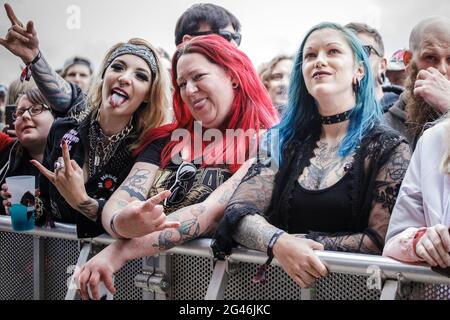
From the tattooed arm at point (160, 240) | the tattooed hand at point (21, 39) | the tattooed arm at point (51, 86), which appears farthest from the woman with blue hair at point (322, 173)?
the tattooed hand at point (21, 39)

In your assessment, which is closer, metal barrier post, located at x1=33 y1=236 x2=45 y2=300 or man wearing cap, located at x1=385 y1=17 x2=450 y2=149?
man wearing cap, located at x1=385 y1=17 x2=450 y2=149

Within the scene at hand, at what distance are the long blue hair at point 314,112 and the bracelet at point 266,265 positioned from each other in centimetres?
31

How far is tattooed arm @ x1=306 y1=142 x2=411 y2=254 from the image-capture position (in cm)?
147

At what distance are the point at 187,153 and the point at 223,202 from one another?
0.27 m

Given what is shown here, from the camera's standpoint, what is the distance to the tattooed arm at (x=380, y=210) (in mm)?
1470

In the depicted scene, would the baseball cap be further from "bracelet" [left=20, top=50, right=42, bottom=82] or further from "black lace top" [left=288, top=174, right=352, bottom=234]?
"bracelet" [left=20, top=50, right=42, bottom=82]

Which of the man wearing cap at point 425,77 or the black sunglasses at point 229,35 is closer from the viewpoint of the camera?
the man wearing cap at point 425,77

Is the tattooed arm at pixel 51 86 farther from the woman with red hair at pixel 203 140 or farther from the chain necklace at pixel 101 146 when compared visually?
the woman with red hair at pixel 203 140

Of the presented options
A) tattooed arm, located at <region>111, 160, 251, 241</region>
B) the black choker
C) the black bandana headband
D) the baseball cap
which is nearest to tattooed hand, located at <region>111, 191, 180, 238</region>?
tattooed arm, located at <region>111, 160, 251, 241</region>

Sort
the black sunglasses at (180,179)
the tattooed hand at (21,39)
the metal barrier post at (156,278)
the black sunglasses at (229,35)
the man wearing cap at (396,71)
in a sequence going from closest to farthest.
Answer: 1. the metal barrier post at (156,278)
2. the black sunglasses at (180,179)
3. the black sunglasses at (229,35)
4. the tattooed hand at (21,39)
5. the man wearing cap at (396,71)

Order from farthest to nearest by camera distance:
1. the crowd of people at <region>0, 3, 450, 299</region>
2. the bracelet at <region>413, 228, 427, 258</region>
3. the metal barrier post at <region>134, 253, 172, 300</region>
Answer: the metal barrier post at <region>134, 253, 172, 300</region> < the crowd of people at <region>0, 3, 450, 299</region> < the bracelet at <region>413, 228, 427, 258</region>

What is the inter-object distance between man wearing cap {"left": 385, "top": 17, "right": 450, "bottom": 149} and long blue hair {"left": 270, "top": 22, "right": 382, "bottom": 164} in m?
0.14

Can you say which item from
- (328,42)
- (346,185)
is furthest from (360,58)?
(346,185)

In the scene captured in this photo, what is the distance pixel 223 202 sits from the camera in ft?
5.73
